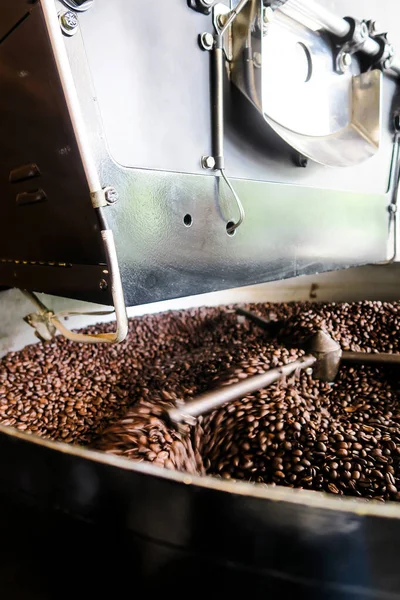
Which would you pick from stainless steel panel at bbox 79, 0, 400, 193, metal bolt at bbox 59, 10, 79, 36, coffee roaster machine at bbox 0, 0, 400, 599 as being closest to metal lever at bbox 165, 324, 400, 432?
coffee roaster machine at bbox 0, 0, 400, 599

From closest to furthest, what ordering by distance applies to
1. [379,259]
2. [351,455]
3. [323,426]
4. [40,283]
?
[351,455] → [323,426] → [40,283] → [379,259]

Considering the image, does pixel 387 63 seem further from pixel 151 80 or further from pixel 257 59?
pixel 151 80

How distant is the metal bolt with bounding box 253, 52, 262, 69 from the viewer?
95 cm

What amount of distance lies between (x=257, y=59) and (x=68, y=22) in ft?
1.41

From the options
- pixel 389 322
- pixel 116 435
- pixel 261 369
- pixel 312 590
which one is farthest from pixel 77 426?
pixel 389 322

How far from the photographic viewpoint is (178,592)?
1.40 ft

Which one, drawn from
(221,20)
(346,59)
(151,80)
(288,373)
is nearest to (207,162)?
(151,80)

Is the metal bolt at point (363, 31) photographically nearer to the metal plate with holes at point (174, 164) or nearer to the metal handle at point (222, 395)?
the metal plate with holes at point (174, 164)

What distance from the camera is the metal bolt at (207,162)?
96cm

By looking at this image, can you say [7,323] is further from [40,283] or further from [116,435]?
[116,435]

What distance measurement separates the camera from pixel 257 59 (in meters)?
0.95

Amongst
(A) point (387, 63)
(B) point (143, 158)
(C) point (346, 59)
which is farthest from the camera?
(A) point (387, 63)

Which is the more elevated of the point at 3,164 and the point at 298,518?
the point at 3,164

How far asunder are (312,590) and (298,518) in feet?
0.25
